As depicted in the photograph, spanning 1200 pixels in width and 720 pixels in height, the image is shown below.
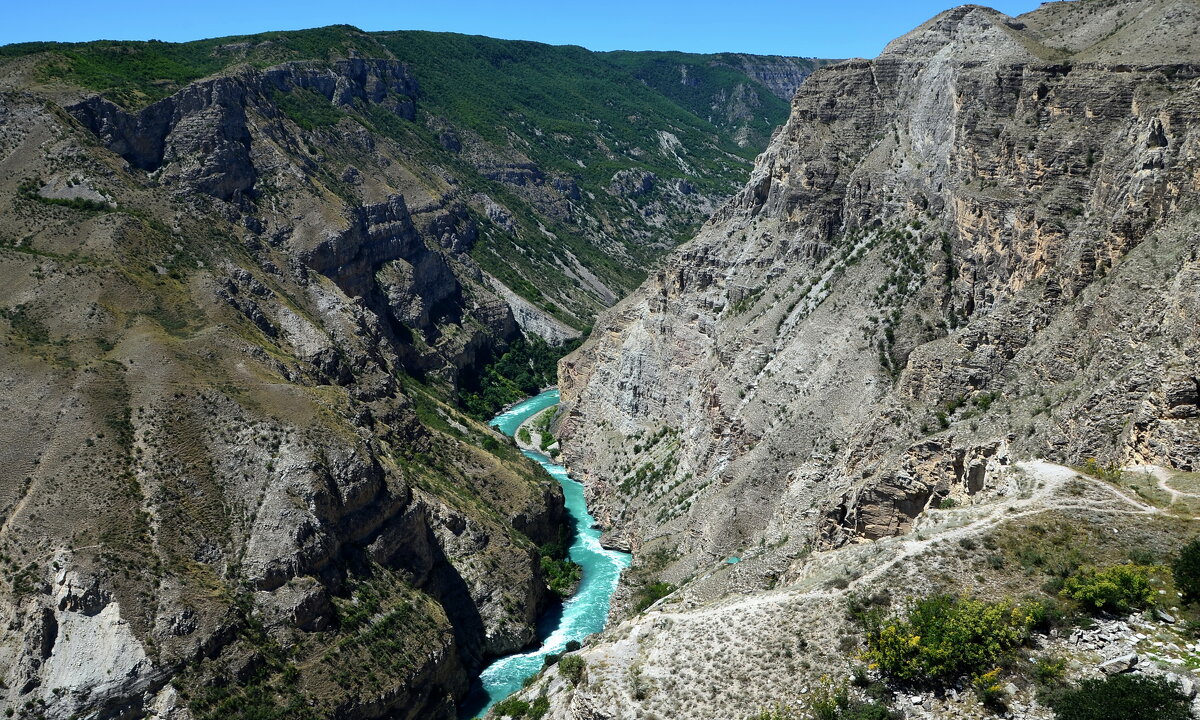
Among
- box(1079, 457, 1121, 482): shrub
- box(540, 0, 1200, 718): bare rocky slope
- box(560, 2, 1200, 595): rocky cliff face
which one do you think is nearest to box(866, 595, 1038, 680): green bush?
box(540, 0, 1200, 718): bare rocky slope

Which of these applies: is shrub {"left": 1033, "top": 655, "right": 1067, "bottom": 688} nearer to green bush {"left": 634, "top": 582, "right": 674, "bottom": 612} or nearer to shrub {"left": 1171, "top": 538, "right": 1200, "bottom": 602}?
shrub {"left": 1171, "top": 538, "right": 1200, "bottom": 602}

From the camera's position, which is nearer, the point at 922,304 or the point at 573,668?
the point at 573,668

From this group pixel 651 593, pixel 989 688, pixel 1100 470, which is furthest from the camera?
pixel 651 593

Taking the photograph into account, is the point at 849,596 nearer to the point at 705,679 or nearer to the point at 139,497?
the point at 705,679

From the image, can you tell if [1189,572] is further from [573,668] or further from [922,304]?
[922,304]

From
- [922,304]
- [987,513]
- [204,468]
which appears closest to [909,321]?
[922,304]

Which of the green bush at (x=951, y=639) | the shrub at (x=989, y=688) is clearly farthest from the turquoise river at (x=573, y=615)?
the shrub at (x=989, y=688)
